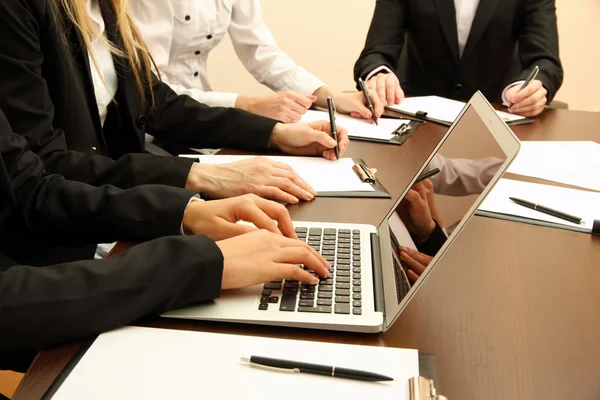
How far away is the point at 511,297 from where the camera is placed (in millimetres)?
757

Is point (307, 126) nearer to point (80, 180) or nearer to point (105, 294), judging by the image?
point (80, 180)

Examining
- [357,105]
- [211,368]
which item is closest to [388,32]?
[357,105]

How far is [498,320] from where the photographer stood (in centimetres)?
71

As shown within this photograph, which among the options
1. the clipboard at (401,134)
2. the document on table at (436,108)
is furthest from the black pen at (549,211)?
the document on table at (436,108)

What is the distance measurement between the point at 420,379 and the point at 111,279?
345 mm

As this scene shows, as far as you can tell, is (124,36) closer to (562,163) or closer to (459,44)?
(562,163)

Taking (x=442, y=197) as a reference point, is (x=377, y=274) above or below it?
below

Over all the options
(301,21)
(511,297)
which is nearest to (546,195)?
(511,297)

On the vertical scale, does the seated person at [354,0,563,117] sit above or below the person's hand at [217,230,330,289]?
below

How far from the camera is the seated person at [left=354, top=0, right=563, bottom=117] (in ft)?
6.22

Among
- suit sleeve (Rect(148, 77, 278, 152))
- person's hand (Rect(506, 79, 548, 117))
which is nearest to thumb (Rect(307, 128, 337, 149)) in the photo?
suit sleeve (Rect(148, 77, 278, 152))

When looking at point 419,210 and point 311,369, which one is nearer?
point 311,369

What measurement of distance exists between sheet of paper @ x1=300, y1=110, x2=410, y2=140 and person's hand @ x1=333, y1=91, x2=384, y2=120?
1 centimetres

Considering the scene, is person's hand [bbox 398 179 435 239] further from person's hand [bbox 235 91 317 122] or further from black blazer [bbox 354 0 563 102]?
black blazer [bbox 354 0 563 102]
